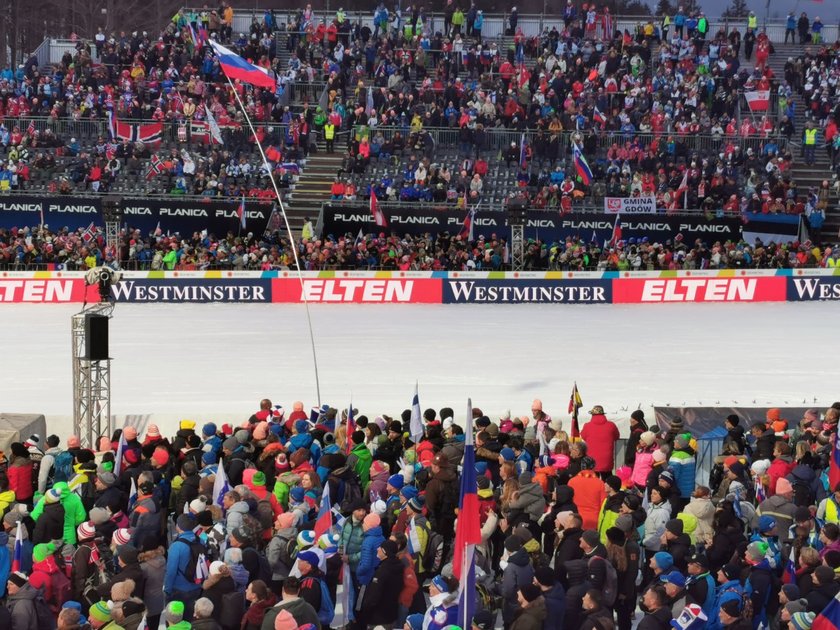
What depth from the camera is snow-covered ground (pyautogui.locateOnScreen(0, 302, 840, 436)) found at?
21.3 m

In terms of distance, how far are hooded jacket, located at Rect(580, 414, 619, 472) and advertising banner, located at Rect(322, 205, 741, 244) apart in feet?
71.6

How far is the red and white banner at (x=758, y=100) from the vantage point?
42.0 meters

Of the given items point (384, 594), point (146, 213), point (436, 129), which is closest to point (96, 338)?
point (384, 594)

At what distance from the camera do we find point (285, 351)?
83.1 ft

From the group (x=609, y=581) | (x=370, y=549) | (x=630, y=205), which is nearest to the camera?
(x=609, y=581)

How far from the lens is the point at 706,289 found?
31438 mm

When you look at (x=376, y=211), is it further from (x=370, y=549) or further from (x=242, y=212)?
(x=370, y=549)

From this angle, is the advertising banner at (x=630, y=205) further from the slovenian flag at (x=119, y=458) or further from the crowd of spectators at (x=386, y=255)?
the slovenian flag at (x=119, y=458)

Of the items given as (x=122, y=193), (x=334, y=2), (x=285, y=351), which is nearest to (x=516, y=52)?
(x=334, y=2)

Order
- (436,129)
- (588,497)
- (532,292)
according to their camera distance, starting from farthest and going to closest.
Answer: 1. (436,129)
2. (532,292)
3. (588,497)

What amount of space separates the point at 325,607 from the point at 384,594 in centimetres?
54

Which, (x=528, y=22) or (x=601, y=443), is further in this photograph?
(x=528, y=22)

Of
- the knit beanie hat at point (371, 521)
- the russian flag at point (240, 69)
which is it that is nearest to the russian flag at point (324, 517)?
the knit beanie hat at point (371, 521)

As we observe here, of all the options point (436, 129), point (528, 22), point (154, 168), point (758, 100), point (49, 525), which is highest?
point (528, 22)
